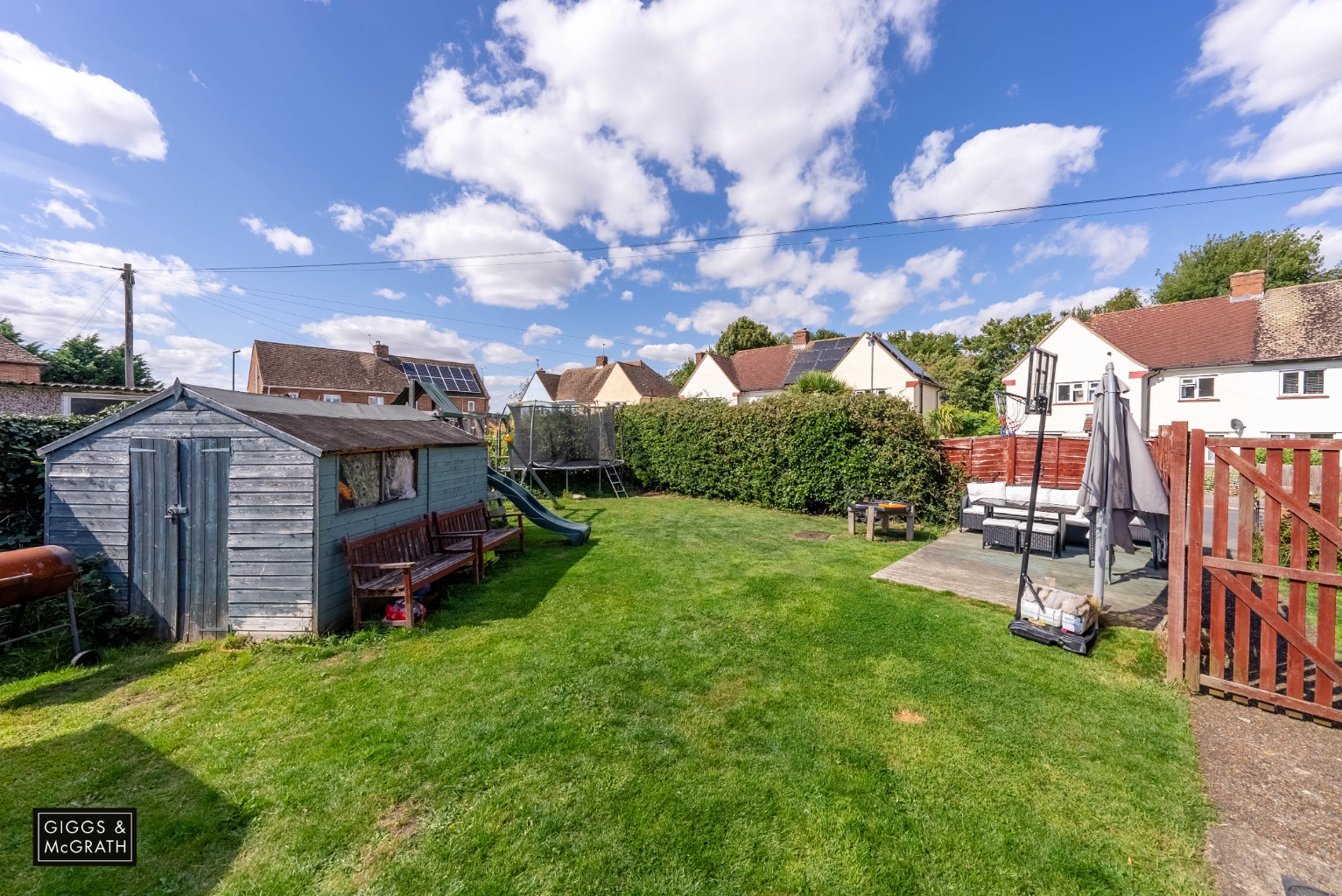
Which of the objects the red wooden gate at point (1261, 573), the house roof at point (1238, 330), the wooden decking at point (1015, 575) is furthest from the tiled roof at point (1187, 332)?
the red wooden gate at point (1261, 573)

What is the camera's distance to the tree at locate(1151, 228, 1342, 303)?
31156 millimetres

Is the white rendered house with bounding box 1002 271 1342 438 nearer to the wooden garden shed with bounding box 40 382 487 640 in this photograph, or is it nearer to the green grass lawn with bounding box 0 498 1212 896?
the green grass lawn with bounding box 0 498 1212 896

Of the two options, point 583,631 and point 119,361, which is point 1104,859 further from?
point 119,361

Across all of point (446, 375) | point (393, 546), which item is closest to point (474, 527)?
point (393, 546)

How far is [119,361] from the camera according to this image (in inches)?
1484

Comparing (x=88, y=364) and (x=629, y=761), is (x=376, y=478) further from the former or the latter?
(x=88, y=364)

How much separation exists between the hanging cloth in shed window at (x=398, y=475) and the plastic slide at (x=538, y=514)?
3012 mm

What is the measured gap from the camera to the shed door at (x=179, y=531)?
16.4 ft

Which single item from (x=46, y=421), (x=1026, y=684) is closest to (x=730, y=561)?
(x=1026, y=684)

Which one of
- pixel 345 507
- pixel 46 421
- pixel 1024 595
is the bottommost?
pixel 1024 595

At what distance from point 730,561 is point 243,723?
5907 mm

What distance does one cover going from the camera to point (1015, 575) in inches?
271

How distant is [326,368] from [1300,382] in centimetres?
5326

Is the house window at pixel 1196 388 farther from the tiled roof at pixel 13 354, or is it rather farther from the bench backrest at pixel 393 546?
the tiled roof at pixel 13 354
